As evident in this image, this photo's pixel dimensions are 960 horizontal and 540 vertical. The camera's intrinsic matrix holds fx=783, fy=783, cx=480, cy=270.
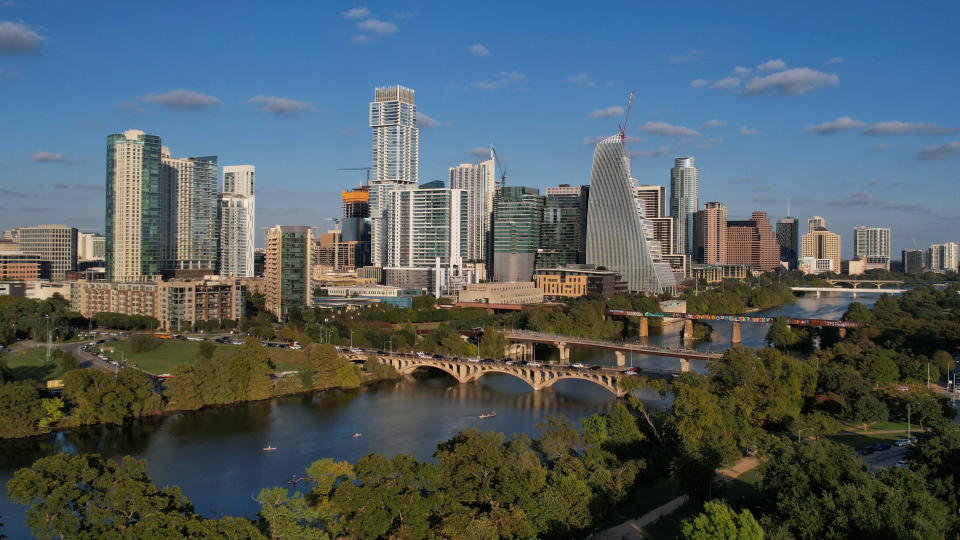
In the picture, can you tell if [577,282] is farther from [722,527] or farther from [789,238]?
[789,238]

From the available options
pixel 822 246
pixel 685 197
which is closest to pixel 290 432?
pixel 685 197

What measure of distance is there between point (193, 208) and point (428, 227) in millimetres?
24028

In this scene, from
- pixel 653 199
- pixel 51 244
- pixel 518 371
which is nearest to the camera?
pixel 518 371

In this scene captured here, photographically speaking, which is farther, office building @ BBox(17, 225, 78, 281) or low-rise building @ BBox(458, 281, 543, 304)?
office building @ BBox(17, 225, 78, 281)

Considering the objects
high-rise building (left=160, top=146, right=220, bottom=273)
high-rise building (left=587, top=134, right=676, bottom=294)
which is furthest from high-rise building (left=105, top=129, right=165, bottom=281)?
high-rise building (left=587, top=134, right=676, bottom=294)

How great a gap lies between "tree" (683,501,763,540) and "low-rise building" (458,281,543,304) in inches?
1964

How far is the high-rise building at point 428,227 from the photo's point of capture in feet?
273

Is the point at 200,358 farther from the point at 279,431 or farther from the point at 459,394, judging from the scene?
the point at 459,394

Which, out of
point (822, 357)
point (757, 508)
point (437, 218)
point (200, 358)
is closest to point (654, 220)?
point (437, 218)

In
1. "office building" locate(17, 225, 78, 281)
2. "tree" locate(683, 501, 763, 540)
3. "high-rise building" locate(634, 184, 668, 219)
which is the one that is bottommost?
"tree" locate(683, 501, 763, 540)

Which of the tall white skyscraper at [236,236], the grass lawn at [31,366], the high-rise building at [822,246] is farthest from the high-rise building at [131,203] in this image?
the high-rise building at [822,246]

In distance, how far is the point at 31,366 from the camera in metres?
36.7

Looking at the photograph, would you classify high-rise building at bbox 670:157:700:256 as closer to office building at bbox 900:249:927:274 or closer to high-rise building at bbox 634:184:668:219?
high-rise building at bbox 634:184:668:219

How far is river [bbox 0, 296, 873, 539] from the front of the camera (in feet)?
75.2
